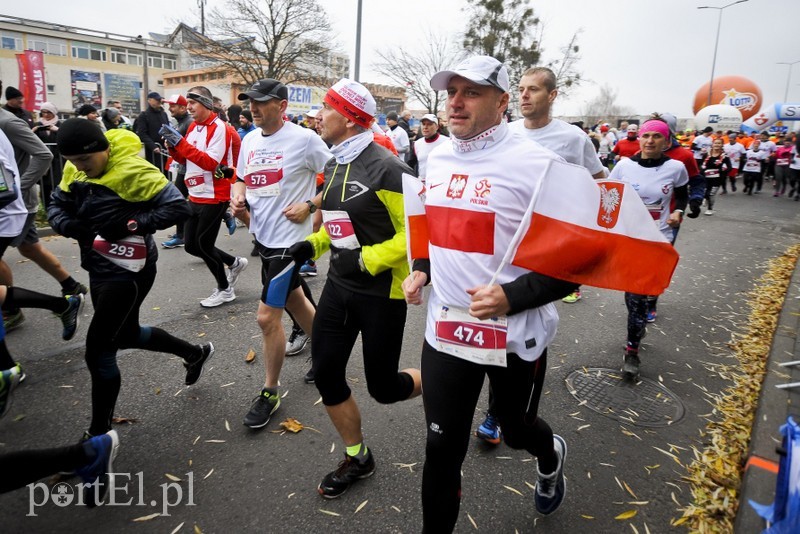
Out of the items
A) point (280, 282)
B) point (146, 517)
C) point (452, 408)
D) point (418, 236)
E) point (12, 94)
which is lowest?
point (146, 517)

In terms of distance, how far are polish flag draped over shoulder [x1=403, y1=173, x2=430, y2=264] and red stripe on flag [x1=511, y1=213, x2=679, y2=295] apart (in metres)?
0.56

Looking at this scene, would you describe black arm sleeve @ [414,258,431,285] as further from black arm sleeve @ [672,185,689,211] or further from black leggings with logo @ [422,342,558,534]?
black arm sleeve @ [672,185,689,211]

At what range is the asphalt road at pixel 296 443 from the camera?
266 centimetres

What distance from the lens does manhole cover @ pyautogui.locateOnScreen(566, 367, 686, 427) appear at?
381 centimetres

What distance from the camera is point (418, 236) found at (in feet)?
7.98

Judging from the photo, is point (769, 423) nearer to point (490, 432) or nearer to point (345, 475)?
point (490, 432)

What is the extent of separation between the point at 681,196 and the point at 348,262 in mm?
3859

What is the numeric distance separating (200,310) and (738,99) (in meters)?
47.2

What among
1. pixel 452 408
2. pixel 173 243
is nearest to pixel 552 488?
pixel 452 408

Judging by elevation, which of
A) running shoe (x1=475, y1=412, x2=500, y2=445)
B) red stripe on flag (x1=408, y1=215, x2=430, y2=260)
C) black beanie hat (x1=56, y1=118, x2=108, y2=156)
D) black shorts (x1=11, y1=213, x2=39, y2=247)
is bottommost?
running shoe (x1=475, y1=412, x2=500, y2=445)

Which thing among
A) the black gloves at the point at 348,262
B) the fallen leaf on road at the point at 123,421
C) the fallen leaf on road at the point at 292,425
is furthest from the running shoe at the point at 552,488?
the fallen leaf on road at the point at 123,421

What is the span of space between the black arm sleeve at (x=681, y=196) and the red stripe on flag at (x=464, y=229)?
3.76 m

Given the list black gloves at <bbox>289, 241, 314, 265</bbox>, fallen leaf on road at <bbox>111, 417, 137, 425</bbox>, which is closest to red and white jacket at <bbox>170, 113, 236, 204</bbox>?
fallen leaf on road at <bbox>111, 417, 137, 425</bbox>

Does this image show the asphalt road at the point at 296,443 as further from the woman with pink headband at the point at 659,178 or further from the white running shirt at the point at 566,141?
the white running shirt at the point at 566,141
